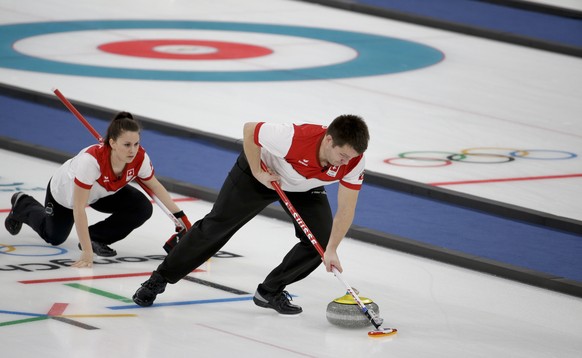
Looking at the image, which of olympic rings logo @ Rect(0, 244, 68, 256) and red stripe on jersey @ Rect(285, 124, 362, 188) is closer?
red stripe on jersey @ Rect(285, 124, 362, 188)

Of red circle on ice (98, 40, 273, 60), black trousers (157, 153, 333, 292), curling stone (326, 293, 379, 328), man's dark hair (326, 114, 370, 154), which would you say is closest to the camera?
man's dark hair (326, 114, 370, 154)

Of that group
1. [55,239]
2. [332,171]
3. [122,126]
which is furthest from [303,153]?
[55,239]

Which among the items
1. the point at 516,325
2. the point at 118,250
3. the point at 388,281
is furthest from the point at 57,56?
the point at 516,325

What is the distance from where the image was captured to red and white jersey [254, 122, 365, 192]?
16.9 ft

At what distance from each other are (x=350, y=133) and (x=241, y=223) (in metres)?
0.81

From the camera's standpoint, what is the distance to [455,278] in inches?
248

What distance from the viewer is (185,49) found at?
13000 mm

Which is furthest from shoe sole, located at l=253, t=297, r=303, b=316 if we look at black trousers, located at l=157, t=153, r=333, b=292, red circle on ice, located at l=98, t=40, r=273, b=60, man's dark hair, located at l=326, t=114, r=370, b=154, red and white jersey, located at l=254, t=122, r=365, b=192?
red circle on ice, located at l=98, t=40, r=273, b=60

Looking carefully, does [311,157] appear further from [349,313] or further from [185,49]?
[185,49]

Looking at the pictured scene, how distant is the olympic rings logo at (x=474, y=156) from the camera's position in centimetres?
885

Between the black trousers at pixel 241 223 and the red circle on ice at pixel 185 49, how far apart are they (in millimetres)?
7242

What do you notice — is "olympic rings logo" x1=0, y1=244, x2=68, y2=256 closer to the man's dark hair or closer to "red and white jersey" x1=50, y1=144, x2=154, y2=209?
"red and white jersey" x1=50, y1=144, x2=154, y2=209

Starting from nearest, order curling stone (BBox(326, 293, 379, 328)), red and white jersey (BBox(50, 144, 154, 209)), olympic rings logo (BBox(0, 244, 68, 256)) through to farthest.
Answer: curling stone (BBox(326, 293, 379, 328)) → red and white jersey (BBox(50, 144, 154, 209)) → olympic rings logo (BBox(0, 244, 68, 256))

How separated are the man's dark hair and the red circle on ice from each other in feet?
25.4
